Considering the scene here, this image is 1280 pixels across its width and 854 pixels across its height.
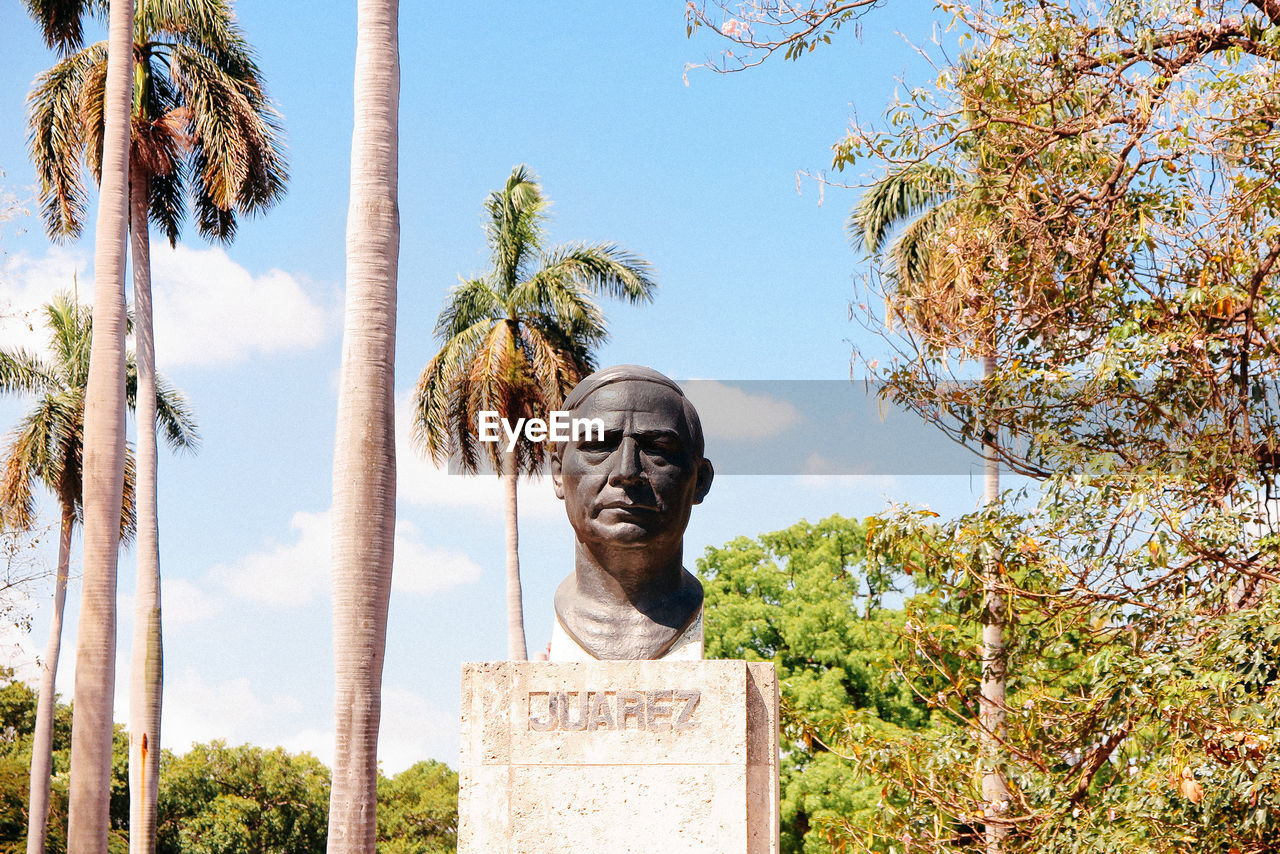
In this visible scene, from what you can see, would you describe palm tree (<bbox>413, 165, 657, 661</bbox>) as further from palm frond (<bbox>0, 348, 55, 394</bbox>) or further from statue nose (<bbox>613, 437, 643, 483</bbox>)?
statue nose (<bbox>613, 437, 643, 483</bbox>)

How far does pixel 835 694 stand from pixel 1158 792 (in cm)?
1421

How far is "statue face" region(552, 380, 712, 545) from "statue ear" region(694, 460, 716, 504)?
20 centimetres

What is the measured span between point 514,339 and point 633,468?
15133 millimetres

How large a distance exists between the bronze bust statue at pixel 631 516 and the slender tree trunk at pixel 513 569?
13.2 metres

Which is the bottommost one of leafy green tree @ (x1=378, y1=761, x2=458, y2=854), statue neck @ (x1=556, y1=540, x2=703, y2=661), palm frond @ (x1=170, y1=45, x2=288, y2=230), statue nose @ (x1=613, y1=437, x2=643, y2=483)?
leafy green tree @ (x1=378, y1=761, x2=458, y2=854)

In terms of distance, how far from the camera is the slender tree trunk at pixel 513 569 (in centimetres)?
1977

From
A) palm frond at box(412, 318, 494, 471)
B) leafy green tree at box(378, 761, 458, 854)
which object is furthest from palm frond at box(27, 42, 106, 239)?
leafy green tree at box(378, 761, 458, 854)

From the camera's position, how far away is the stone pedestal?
586cm

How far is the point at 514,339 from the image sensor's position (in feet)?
69.3

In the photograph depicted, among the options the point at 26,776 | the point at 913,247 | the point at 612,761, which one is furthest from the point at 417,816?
the point at 612,761

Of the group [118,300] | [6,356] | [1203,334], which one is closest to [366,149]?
[1203,334]

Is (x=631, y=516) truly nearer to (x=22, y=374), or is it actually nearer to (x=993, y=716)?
(x=993, y=716)

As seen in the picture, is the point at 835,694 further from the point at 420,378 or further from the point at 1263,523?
the point at 1263,523

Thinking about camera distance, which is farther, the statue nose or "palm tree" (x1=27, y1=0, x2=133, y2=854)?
"palm tree" (x1=27, y1=0, x2=133, y2=854)
